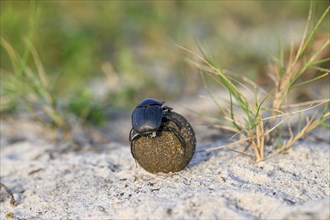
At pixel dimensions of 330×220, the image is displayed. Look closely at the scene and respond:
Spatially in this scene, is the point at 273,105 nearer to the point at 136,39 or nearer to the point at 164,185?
the point at 164,185

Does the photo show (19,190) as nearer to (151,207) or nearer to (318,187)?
(151,207)

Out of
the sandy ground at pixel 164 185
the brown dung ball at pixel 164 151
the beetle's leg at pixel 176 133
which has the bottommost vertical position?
the sandy ground at pixel 164 185

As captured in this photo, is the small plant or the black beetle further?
the small plant

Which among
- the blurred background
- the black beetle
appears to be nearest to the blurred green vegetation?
the blurred background

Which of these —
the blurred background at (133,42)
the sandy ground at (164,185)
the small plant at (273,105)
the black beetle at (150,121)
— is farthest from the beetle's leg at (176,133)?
the blurred background at (133,42)

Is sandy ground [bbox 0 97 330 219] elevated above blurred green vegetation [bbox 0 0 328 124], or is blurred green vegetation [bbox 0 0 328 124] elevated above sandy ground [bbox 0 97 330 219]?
blurred green vegetation [bbox 0 0 328 124]

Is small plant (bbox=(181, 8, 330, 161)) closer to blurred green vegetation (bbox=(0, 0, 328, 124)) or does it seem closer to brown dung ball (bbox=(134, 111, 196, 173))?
brown dung ball (bbox=(134, 111, 196, 173))

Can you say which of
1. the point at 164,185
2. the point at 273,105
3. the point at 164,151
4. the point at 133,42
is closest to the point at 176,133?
the point at 164,151

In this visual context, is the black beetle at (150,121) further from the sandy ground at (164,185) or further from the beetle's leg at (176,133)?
the sandy ground at (164,185)
